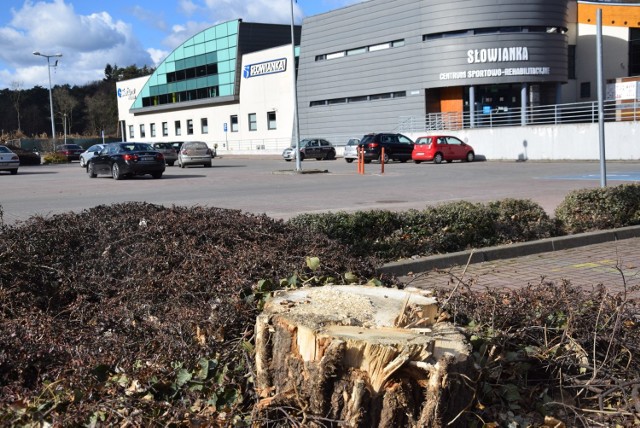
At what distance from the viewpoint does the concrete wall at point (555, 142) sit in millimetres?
34594

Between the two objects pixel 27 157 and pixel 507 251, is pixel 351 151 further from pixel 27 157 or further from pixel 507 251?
pixel 507 251

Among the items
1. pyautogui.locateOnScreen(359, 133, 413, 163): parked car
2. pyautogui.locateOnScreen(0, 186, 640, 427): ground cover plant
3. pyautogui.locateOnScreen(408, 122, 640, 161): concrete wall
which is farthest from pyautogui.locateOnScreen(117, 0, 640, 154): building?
pyautogui.locateOnScreen(0, 186, 640, 427): ground cover plant

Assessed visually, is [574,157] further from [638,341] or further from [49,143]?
[49,143]

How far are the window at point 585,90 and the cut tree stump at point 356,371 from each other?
49588 millimetres

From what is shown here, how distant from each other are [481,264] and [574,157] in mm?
30951

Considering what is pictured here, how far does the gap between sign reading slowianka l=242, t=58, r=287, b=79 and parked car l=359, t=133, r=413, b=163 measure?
791 inches

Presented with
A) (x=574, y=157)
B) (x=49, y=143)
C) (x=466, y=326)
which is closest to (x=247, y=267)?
(x=466, y=326)

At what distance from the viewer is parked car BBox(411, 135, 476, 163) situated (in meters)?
38.1

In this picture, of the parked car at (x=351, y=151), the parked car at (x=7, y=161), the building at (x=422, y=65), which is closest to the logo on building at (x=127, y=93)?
the building at (x=422, y=65)

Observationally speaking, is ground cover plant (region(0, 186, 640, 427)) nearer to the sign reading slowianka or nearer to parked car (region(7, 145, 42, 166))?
parked car (region(7, 145, 42, 166))

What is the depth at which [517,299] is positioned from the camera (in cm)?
454

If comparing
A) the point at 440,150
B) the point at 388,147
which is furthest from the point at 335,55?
the point at 440,150

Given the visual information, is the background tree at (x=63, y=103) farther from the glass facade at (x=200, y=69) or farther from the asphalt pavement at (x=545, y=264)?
the asphalt pavement at (x=545, y=264)

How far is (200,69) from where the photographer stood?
69438mm
